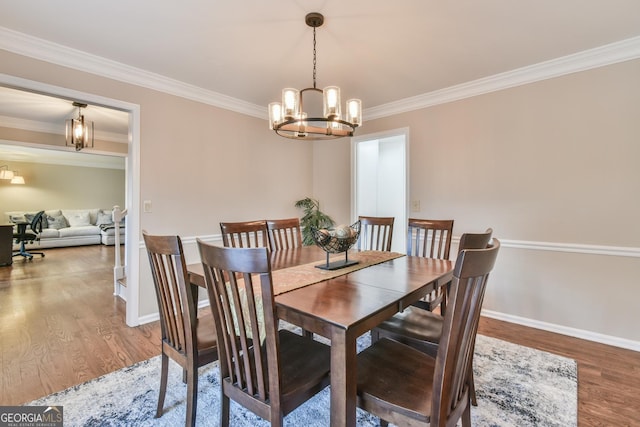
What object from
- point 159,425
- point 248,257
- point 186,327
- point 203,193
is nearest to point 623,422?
point 248,257

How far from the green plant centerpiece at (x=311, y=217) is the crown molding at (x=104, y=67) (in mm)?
1547

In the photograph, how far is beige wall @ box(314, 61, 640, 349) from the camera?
7.76 ft

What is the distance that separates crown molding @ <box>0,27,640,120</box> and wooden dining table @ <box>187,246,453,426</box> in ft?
6.95

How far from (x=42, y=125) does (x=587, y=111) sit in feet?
24.2

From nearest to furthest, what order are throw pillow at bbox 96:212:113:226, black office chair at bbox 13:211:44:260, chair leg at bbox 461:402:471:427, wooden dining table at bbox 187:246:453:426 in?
wooden dining table at bbox 187:246:453:426
chair leg at bbox 461:402:471:427
black office chair at bbox 13:211:44:260
throw pillow at bbox 96:212:113:226

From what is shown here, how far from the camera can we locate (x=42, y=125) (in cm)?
486

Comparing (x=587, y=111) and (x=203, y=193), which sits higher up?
(x=587, y=111)

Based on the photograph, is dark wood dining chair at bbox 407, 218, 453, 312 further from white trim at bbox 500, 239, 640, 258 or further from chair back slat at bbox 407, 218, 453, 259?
white trim at bbox 500, 239, 640, 258

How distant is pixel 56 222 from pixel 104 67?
23.3 ft

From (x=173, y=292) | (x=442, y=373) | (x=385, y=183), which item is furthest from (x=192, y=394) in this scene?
(x=385, y=183)

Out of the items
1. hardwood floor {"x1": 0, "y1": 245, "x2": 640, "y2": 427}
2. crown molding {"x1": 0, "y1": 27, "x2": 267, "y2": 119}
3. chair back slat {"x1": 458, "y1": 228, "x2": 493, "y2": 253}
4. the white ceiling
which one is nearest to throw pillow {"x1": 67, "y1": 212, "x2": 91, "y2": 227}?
hardwood floor {"x1": 0, "y1": 245, "x2": 640, "y2": 427}

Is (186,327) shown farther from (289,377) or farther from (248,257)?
(248,257)

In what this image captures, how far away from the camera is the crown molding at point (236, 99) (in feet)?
7.38

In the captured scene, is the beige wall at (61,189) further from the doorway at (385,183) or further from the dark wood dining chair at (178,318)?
the dark wood dining chair at (178,318)
